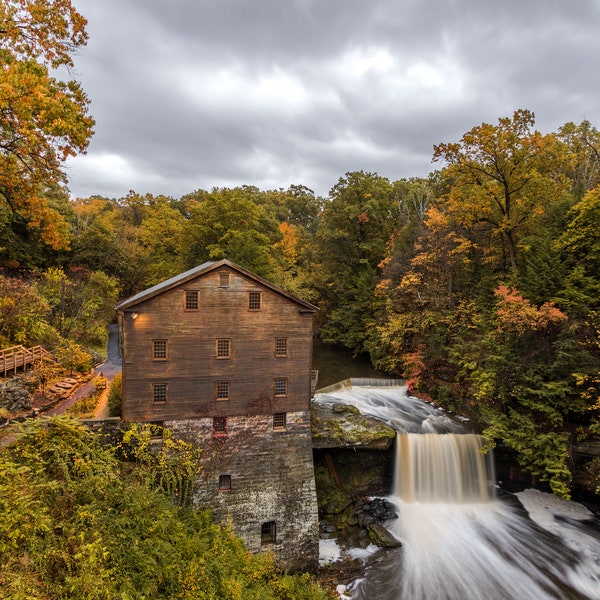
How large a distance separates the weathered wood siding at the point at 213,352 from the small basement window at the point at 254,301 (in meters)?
0.17

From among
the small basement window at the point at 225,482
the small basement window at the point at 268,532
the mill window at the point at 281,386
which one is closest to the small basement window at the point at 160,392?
the small basement window at the point at 225,482

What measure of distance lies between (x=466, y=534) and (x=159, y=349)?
15.6 meters

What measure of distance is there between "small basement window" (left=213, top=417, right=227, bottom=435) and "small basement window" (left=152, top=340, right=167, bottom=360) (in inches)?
131

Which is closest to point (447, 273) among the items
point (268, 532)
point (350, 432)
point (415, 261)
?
point (415, 261)

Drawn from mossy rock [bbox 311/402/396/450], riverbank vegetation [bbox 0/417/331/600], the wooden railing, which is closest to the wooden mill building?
riverbank vegetation [bbox 0/417/331/600]

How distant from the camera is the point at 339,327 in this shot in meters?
37.8

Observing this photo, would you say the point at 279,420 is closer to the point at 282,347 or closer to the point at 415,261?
the point at 282,347

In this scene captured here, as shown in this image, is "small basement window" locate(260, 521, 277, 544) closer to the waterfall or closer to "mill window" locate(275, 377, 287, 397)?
"mill window" locate(275, 377, 287, 397)

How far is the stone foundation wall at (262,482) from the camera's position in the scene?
14.8 meters

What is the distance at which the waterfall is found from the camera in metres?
18.3

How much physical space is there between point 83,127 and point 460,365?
77.9ft

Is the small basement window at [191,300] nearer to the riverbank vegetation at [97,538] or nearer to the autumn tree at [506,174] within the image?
the riverbank vegetation at [97,538]

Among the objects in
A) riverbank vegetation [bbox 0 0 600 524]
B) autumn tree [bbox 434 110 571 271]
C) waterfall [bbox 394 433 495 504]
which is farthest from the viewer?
autumn tree [bbox 434 110 571 271]

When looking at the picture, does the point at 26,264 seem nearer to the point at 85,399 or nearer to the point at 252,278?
the point at 85,399
